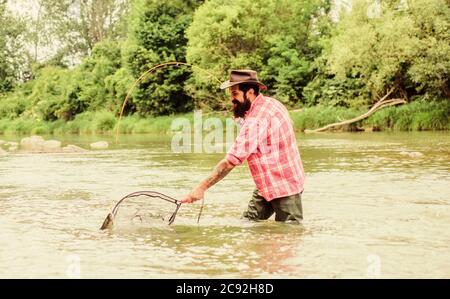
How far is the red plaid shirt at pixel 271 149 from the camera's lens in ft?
20.2

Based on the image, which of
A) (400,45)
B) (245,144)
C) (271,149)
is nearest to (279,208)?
(271,149)

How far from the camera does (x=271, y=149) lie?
6.28m

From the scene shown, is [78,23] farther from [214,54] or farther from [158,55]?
[214,54]

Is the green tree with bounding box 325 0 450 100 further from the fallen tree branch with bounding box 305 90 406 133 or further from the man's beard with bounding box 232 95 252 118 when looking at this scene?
the man's beard with bounding box 232 95 252 118

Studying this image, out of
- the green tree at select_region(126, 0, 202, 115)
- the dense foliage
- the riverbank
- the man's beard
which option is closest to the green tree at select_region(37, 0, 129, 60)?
the dense foliage

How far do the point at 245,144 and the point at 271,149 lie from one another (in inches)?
12.6

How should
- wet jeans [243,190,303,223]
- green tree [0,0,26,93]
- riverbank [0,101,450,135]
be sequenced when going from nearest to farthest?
wet jeans [243,190,303,223] → riverbank [0,101,450,135] → green tree [0,0,26,93]

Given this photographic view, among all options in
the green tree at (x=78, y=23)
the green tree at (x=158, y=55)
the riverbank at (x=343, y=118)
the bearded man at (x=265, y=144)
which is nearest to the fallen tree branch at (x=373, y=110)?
the riverbank at (x=343, y=118)

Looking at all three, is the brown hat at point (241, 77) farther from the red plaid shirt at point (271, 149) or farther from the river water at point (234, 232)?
the river water at point (234, 232)

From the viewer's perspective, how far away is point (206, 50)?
123 ft

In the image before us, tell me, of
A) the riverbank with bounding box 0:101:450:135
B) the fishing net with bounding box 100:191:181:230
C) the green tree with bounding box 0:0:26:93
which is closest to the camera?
the fishing net with bounding box 100:191:181:230

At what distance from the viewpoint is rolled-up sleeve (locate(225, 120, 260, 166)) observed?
6.03 meters

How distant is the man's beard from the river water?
111 cm

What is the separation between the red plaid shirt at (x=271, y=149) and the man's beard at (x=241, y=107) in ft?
0.20
